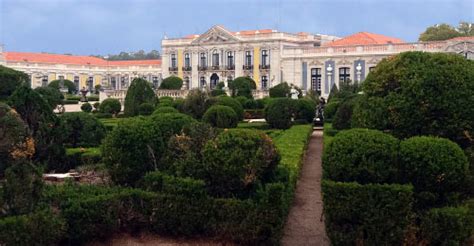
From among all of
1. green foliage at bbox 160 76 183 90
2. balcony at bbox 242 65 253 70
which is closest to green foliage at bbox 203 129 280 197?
green foliage at bbox 160 76 183 90

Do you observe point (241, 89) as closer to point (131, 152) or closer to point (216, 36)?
point (131, 152)

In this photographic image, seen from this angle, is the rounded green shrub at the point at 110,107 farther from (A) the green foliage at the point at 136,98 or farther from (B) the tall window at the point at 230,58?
(B) the tall window at the point at 230,58

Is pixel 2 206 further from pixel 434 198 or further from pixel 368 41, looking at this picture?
pixel 368 41

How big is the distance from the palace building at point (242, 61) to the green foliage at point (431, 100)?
3649 cm

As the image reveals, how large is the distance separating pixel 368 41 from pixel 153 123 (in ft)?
145

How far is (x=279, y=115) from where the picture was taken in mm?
23469

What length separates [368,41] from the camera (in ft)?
177

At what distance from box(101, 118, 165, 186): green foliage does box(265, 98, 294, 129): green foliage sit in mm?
12022

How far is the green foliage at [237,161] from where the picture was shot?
32.1 feet

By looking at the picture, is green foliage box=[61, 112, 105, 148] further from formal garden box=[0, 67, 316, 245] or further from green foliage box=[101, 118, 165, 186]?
green foliage box=[101, 118, 165, 186]

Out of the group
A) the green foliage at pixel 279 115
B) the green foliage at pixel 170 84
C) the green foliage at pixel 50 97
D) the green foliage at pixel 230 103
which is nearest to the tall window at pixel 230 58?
the green foliage at pixel 170 84

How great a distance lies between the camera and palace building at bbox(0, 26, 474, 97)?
52.2 m

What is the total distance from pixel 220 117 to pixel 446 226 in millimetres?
12687

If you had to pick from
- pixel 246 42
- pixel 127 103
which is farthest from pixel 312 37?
pixel 127 103
